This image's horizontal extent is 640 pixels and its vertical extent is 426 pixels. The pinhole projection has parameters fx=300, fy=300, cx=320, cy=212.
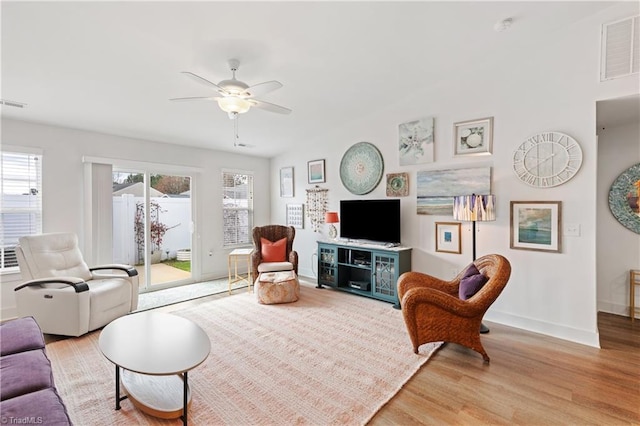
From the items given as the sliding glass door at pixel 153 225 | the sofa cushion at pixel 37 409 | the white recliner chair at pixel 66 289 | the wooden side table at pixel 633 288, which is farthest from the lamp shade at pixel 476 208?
the sliding glass door at pixel 153 225

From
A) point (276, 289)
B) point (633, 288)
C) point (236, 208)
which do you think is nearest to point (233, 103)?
point (276, 289)

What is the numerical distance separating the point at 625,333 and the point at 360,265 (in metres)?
3.02

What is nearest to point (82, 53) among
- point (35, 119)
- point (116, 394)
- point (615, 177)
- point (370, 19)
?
point (35, 119)

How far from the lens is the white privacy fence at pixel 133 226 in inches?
183

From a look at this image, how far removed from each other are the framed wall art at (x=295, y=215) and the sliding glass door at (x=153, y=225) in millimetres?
1851

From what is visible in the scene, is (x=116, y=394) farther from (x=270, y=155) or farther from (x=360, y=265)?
(x=270, y=155)

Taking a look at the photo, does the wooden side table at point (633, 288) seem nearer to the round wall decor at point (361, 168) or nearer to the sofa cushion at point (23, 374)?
the round wall decor at point (361, 168)

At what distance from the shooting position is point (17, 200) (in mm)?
3711

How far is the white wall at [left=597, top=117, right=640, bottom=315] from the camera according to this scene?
11.8 ft

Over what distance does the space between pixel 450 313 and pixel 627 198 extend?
2.94 m

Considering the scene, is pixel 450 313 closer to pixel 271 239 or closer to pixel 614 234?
pixel 614 234

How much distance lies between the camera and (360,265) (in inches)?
180

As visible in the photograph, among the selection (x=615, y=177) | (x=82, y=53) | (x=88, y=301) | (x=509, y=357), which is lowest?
(x=509, y=357)

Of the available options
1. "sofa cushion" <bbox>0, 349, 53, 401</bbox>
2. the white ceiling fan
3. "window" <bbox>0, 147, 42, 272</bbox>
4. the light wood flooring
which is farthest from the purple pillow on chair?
"window" <bbox>0, 147, 42, 272</bbox>
